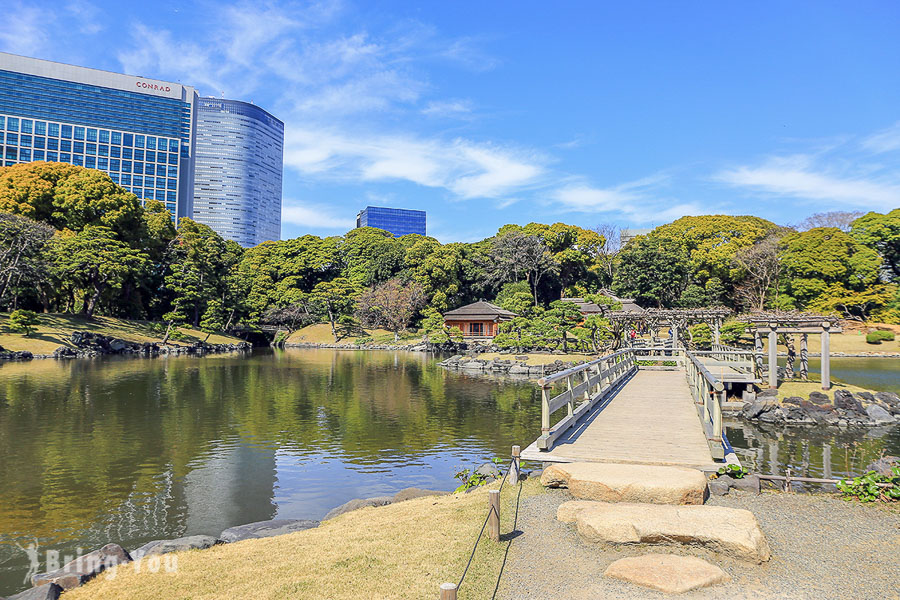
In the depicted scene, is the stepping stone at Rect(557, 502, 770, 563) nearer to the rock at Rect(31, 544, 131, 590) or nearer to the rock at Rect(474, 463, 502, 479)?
the rock at Rect(474, 463, 502, 479)

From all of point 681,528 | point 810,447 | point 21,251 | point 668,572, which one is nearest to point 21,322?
point 21,251

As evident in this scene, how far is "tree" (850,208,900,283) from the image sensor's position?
51.1 m

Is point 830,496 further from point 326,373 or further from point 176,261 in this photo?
point 176,261

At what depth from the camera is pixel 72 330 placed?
41.4m

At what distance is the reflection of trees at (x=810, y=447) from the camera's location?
12873mm

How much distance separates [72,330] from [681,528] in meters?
48.3

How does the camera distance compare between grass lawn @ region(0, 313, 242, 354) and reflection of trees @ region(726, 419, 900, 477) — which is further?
grass lawn @ region(0, 313, 242, 354)

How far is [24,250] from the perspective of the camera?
39.0 metres

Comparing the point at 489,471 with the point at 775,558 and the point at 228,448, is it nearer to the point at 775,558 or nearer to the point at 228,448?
the point at 775,558

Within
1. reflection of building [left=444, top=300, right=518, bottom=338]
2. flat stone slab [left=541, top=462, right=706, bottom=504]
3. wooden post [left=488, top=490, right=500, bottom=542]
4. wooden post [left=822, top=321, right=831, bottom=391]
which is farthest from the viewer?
reflection of building [left=444, top=300, right=518, bottom=338]

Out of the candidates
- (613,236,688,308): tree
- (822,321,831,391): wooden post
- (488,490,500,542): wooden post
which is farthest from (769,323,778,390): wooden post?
(613,236,688,308): tree

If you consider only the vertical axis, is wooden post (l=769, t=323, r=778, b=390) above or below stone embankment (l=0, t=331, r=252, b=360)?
above

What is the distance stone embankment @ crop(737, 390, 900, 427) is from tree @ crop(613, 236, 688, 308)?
39.1 metres

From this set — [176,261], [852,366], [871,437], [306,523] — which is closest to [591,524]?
[306,523]
